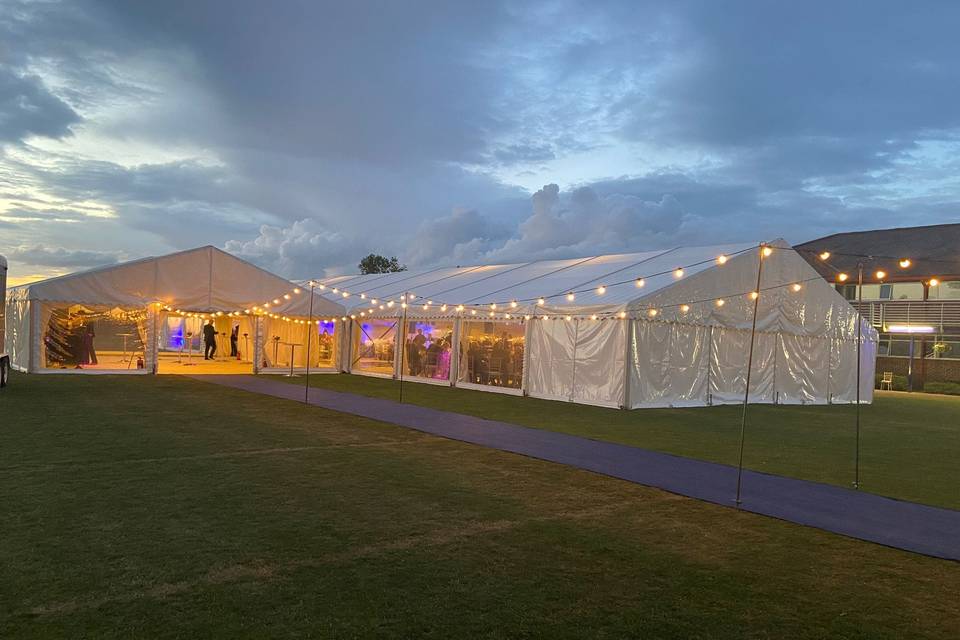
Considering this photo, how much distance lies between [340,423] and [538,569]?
5.72 meters

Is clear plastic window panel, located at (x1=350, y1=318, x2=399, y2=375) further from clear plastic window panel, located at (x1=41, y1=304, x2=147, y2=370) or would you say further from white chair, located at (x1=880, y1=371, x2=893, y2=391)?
white chair, located at (x1=880, y1=371, x2=893, y2=391)

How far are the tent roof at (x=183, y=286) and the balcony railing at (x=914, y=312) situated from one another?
21062mm

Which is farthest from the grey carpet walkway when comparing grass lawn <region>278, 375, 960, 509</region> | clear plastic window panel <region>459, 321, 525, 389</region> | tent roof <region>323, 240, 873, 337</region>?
clear plastic window panel <region>459, 321, 525, 389</region>

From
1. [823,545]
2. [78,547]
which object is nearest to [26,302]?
[78,547]

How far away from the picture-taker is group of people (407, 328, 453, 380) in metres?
16.1

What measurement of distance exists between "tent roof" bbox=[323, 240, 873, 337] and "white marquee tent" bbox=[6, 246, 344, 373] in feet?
8.55

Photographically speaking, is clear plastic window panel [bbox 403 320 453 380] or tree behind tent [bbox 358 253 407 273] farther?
tree behind tent [bbox 358 253 407 273]

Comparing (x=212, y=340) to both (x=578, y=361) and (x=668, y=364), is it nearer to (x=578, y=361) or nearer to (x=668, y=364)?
(x=578, y=361)

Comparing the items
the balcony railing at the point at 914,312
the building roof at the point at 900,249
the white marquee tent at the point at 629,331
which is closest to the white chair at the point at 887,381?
the balcony railing at the point at 914,312

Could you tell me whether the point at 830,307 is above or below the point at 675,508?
above

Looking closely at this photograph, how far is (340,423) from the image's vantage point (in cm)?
903

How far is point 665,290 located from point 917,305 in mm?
20180

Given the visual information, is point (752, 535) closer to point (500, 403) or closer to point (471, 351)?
point (500, 403)

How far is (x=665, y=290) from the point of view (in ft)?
41.5
